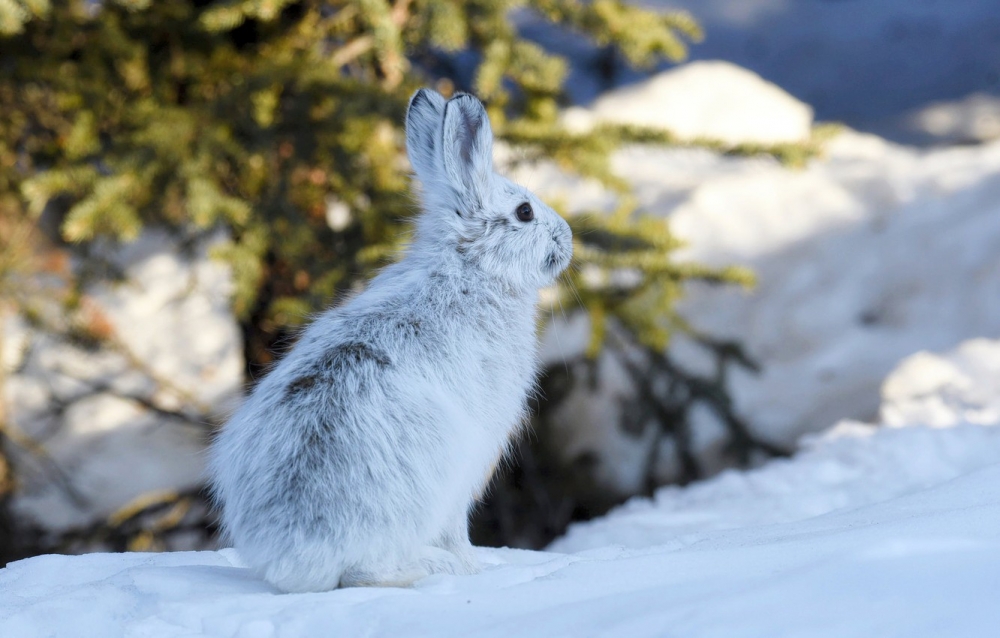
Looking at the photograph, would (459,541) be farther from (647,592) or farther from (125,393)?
(125,393)

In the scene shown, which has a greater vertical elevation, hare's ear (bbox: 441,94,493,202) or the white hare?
hare's ear (bbox: 441,94,493,202)

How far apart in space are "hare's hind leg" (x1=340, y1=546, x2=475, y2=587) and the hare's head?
0.78 meters

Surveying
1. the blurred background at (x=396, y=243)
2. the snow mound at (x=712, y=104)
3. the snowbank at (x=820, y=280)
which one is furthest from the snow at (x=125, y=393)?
the snow mound at (x=712, y=104)

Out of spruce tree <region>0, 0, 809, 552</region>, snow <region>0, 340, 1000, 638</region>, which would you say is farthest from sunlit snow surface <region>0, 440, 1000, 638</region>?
spruce tree <region>0, 0, 809, 552</region>

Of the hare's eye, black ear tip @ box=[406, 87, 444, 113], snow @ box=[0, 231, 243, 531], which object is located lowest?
snow @ box=[0, 231, 243, 531]

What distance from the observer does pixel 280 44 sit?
16.5 ft

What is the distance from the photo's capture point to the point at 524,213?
101 inches

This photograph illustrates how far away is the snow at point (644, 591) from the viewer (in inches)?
59.8

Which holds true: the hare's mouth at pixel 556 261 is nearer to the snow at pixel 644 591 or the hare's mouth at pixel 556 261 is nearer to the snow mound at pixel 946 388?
the snow at pixel 644 591

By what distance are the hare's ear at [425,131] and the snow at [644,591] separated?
3.73 feet

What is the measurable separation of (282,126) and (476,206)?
2.28 metres

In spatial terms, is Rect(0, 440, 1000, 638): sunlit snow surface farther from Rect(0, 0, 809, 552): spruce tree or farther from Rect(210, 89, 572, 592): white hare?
Rect(0, 0, 809, 552): spruce tree

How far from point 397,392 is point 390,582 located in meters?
0.44

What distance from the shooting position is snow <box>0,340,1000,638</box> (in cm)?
152
